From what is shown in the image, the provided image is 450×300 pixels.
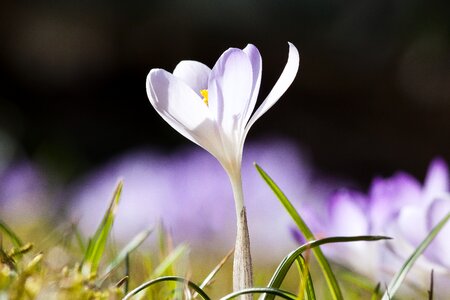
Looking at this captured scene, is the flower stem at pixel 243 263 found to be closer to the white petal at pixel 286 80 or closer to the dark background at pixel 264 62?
the white petal at pixel 286 80

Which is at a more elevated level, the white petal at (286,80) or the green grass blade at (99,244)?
the white petal at (286,80)

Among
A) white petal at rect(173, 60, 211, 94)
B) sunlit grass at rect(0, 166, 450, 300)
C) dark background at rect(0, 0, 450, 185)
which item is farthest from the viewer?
dark background at rect(0, 0, 450, 185)

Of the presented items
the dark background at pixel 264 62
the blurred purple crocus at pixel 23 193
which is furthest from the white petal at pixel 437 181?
the dark background at pixel 264 62

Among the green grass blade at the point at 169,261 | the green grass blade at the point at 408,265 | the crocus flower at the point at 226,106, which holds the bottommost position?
the green grass blade at the point at 169,261

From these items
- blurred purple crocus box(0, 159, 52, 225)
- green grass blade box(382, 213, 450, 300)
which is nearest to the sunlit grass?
green grass blade box(382, 213, 450, 300)

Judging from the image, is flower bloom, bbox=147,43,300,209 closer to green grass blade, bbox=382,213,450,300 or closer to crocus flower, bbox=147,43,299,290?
crocus flower, bbox=147,43,299,290

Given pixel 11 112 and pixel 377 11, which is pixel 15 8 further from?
pixel 377 11

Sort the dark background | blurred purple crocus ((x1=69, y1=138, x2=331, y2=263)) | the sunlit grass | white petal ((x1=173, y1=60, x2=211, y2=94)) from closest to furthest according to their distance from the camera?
1. the sunlit grass
2. white petal ((x1=173, y1=60, x2=211, y2=94))
3. blurred purple crocus ((x1=69, y1=138, x2=331, y2=263))
4. the dark background

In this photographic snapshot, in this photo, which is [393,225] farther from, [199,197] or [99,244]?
[199,197]
